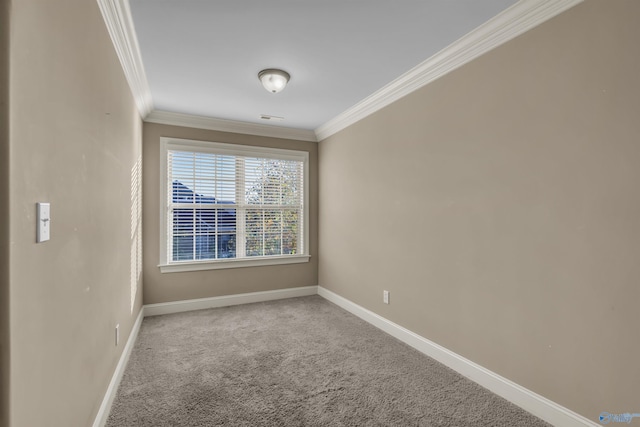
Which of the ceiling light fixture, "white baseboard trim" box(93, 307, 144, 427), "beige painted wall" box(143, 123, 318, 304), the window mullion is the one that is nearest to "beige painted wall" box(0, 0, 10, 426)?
"white baseboard trim" box(93, 307, 144, 427)

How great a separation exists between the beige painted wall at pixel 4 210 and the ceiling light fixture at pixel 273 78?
6.76 ft

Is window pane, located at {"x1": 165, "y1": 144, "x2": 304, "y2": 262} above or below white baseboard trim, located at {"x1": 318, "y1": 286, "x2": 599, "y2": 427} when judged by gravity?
above

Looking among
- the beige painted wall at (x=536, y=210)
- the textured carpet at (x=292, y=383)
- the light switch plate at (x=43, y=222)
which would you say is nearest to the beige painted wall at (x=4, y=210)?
the light switch plate at (x=43, y=222)

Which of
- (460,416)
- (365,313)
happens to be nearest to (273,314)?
(365,313)

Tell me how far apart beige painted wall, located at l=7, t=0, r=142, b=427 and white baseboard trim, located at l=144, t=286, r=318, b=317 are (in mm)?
1660

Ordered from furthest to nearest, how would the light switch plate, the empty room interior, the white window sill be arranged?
the white window sill
the empty room interior
the light switch plate

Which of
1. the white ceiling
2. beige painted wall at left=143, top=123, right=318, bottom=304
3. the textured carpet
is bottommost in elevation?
the textured carpet

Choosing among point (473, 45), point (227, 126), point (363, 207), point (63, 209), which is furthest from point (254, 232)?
point (473, 45)

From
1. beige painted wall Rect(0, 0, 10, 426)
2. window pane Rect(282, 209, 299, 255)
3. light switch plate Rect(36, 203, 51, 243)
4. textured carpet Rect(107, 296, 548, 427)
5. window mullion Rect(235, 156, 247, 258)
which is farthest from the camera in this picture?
window pane Rect(282, 209, 299, 255)

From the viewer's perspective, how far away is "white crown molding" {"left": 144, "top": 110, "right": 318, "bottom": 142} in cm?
385

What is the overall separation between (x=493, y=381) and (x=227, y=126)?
3879 mm

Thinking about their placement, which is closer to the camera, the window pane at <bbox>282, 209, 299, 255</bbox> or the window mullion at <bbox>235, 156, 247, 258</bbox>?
the window mullion at <bbox>235, 156, 247, 258</bbox>

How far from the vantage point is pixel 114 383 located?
7.01 ft

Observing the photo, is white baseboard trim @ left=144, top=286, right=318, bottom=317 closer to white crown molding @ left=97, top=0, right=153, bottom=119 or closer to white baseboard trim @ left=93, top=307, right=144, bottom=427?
white baseboard trim @ left=93, top=307, right=144, bottom=427
